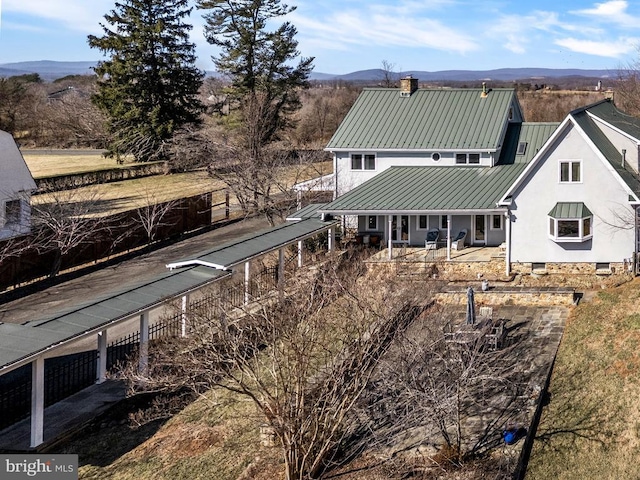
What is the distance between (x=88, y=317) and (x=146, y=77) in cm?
4210

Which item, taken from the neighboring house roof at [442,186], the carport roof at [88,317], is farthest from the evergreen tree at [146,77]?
the carport roof at [88,317]

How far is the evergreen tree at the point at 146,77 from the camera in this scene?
190 feet

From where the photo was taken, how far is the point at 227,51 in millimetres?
60688

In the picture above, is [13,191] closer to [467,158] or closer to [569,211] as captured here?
[467,158]

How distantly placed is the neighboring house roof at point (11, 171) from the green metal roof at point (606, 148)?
82.5 ft

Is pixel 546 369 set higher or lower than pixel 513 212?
lower

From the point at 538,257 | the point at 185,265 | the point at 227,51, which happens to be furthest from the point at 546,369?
the point at 227,51

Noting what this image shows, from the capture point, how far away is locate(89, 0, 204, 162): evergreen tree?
5797 centimetres

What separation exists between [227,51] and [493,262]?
120ft

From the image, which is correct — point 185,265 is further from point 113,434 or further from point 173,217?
point 173,217

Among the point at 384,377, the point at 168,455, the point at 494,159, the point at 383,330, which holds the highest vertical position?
the point at 494,159

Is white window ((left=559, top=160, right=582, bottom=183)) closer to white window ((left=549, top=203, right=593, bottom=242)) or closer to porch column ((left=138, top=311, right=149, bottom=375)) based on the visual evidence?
white window ((left=549, top=203, right=593, bottom=242))

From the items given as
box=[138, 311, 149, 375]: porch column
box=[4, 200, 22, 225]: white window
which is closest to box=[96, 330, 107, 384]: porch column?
box=[138, 311, 149, 375]: porch column

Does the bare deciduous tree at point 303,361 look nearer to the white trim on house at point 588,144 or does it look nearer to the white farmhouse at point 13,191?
the white trim on house at point 588,144
